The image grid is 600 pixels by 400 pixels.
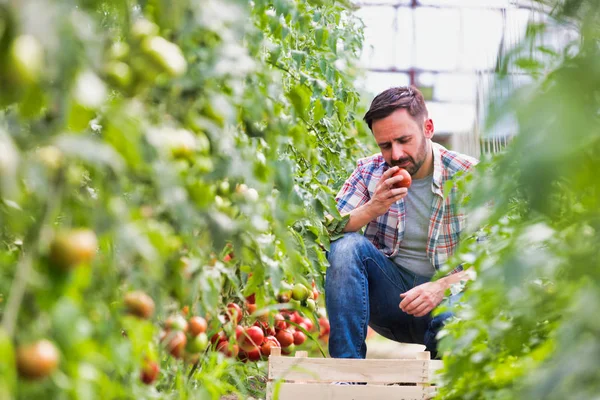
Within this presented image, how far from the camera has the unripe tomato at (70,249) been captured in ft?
2.34

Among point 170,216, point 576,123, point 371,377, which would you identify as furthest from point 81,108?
point 371,377

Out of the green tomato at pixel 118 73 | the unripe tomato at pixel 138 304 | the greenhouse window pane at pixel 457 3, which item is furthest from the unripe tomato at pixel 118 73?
the greenhouse window pane at pixel 457 3

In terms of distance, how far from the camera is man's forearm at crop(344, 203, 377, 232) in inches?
93.5

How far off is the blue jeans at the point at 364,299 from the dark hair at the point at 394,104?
42 centimetres

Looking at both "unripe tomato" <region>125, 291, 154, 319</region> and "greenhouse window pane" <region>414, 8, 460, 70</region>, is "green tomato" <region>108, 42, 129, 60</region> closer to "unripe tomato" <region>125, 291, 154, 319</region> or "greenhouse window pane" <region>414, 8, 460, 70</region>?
"unripe tomato" <region>125, 291, 154, 319</region>

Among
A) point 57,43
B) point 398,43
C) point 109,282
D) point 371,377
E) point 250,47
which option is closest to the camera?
point 57,43

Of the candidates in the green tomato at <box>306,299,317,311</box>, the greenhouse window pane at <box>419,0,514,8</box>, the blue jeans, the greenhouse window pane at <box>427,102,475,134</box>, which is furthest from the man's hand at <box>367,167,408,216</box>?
the greenhouse window pane at <box>427,102,475,134</box>

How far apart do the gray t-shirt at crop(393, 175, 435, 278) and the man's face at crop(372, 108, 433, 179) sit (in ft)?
0.27

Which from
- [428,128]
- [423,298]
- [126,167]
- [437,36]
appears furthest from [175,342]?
[437,36]

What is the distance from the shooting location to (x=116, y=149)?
2.32 feet

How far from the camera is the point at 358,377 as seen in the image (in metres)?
1.89

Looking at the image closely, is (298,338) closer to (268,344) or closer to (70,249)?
(268,344)

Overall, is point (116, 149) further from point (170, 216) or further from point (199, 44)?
point (199, 44)

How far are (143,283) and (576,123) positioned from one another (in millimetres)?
525
